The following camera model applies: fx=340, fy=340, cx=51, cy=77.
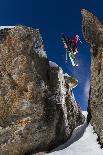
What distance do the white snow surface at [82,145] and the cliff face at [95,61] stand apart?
676 mm

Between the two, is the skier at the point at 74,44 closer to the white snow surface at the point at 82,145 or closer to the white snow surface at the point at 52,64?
the white snow surface at the point at 52,64

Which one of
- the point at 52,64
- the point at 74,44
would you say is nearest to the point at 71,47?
the point at 74,44

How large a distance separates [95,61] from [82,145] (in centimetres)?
601

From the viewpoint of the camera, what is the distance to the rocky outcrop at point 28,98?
21.2 m

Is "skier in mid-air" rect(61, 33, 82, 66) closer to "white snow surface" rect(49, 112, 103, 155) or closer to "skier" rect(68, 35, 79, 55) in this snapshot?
"skier" rect(68, 35, 79, 55)

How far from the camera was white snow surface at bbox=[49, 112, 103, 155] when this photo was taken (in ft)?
69.5

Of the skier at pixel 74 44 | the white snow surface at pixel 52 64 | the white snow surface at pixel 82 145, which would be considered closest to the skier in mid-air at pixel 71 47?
the skier at pixel 74 44

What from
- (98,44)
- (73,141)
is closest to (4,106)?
(73,141)

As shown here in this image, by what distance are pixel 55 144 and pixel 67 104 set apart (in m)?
4.90

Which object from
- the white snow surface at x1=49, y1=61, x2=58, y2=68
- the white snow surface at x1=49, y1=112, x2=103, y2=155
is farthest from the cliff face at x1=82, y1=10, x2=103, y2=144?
the white snow surface at x1=49, y1=61, x2=58, y2=68

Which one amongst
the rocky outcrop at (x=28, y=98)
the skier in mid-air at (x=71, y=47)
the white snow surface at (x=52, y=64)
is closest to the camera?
the rocky outcrop at (x=28, y=98)

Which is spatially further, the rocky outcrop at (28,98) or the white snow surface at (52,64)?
the white snow surface at (52,64)

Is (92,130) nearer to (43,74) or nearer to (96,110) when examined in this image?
(96,110)

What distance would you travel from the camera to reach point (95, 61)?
79.4 feet
